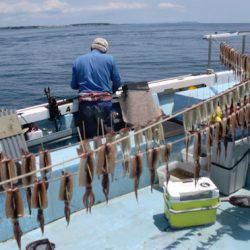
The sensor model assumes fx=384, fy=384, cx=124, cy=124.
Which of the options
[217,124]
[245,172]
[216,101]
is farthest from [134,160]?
[245,172]

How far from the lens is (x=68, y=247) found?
6434 millimetres

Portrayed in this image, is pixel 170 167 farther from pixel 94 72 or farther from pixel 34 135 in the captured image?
pixel 34 135

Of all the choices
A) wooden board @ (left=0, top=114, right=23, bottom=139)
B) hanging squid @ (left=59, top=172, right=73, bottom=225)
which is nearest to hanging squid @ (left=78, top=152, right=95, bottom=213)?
hanging squid @ (left=59, top=172, right=73, bottom=225)

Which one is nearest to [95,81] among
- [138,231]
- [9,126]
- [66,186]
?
[9,126]

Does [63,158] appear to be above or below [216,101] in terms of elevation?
below

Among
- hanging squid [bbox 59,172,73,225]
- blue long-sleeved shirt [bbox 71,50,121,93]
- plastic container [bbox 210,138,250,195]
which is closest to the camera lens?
hanging squid [bbox 59,172,73,225]

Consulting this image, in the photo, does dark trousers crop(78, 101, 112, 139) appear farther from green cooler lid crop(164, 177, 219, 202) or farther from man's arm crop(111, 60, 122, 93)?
green cooler lid crop(164, 177, 219, 202)

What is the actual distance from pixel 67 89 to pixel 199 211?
82.4 ft

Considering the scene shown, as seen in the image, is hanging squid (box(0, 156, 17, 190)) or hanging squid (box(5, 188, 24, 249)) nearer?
hanging squid (box(5, 188, 24, 249))

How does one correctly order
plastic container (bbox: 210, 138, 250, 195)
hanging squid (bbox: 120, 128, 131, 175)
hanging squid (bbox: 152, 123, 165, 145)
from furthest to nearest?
plastic container (bbox: 210, 138, 250, 195) → hanging squid (bbox: 152, 123, 165, 145) → hanging squid (bbox: 120, 128, 131, 175)

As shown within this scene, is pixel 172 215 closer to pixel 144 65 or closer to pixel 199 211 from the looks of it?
pixel 199 211

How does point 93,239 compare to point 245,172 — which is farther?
point 245,172

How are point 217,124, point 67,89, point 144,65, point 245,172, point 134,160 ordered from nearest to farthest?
point 134,160, point 217,124, point 245,172, point 67,89, point 144,65

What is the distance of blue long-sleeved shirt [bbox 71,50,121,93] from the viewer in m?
7.80
